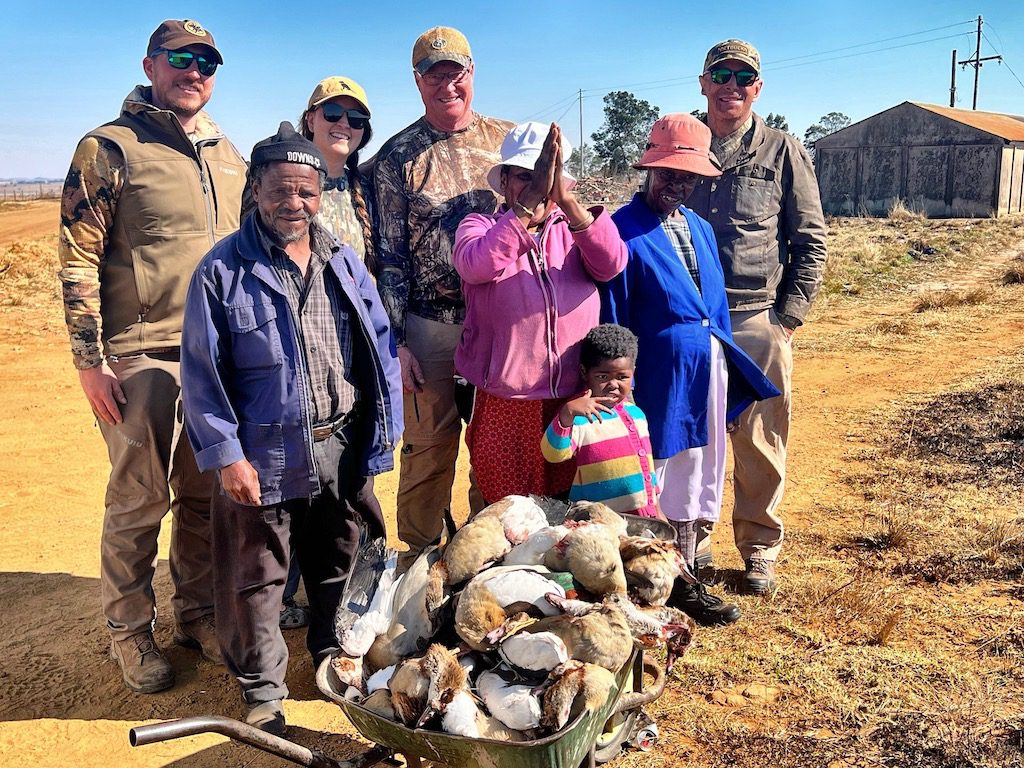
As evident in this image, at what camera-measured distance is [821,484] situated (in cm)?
607

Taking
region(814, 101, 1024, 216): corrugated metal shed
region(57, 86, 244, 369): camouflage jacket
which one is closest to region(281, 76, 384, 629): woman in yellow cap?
region(57, 86, 244, 369): camouflage jacket

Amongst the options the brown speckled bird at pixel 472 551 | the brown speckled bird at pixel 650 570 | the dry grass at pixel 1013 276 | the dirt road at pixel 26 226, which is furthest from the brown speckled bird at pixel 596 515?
the dirt road at pixel 26 226

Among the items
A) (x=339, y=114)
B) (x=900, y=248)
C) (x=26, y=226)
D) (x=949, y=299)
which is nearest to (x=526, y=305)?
(x=339, y=114)

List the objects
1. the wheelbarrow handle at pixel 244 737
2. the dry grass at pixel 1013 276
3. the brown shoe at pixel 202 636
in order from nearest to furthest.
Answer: the wheelbarrow handle at pixel 244 737, the brown shoe at pixel 202 636, the dry grass at pixel 1013 276

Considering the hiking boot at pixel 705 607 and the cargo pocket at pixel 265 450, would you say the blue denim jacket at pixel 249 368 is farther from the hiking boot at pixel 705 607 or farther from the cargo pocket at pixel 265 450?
the hiking boot at pixel 705 607

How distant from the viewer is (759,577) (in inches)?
172

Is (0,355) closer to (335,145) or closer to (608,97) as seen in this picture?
(335,145)

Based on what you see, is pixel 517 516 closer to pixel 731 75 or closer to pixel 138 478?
pixel 138 478

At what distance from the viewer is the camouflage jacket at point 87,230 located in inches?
130

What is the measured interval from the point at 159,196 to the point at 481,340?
1.40m

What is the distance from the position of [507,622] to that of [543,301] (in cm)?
137

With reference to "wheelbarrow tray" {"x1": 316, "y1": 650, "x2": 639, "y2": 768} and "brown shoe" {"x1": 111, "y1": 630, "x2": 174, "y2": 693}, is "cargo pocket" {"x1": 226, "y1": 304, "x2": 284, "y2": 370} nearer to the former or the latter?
"wheelbarrow tray" {"x1": 316, "y1": 650, "x2": 639, "y2": 768}

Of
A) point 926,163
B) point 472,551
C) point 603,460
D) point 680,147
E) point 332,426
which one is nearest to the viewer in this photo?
point 472,551

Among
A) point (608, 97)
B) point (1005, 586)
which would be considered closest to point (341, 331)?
point (1005, 586)
